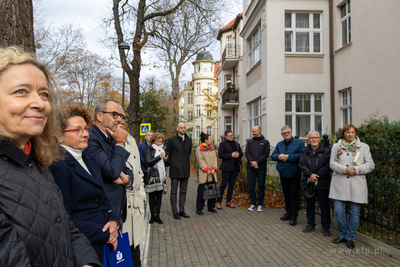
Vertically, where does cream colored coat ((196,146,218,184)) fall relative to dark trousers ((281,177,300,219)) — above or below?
above

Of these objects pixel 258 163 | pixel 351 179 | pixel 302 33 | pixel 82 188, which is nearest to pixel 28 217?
pixel 82 188

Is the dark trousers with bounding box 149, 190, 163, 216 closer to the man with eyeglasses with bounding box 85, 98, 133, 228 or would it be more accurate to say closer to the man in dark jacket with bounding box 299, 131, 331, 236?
the man in dark jacket with bounding box 299, 131, 331, 236

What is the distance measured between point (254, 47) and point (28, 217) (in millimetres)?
16783

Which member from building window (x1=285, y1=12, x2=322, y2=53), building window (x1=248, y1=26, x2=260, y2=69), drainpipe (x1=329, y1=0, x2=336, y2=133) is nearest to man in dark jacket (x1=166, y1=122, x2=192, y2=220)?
drainpipe (x1=329, y1=0, x2=336, y2=133)

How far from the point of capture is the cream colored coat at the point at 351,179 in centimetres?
527

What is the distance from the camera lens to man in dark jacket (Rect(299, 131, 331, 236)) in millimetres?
6160

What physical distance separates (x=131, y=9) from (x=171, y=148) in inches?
340

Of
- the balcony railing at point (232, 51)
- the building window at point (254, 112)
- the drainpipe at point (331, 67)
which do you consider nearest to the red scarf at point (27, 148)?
the drainpipe at point (331, 67)

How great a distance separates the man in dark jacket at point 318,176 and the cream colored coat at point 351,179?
0.51 m

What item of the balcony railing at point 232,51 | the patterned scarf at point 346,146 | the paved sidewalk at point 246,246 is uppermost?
the balcony railing at point 232,51

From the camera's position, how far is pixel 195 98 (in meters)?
67.6

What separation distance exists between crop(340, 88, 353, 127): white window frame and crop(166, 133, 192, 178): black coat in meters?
7.91

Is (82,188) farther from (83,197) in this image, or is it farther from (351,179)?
(351,179)

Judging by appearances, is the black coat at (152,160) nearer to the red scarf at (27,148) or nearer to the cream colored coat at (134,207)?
the cream colored coat at (134,207)
